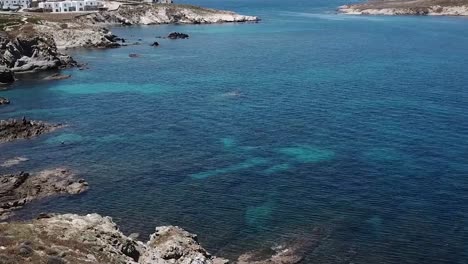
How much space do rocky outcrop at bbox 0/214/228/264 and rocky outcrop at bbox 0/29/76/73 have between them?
99.5m

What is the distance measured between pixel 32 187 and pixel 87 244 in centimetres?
3441

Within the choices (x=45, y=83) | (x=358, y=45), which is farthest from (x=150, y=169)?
(x=358, y=45)

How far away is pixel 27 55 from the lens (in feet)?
473

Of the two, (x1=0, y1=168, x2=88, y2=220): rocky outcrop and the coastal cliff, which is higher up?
the coastal cliff

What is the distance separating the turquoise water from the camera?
5988 cm

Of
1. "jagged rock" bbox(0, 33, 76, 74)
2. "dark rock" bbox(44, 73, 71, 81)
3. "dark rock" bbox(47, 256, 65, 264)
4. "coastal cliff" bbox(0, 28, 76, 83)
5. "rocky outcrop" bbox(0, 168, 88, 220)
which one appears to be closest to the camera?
"dark rock" bbox(47, 256, 65, 264)

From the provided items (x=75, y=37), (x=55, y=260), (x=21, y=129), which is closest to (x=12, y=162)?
(x=21, y=129)

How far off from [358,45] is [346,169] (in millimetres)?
122564

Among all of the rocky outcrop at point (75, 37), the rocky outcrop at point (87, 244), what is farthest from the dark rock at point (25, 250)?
the rocky outcrop at point (75, 37)

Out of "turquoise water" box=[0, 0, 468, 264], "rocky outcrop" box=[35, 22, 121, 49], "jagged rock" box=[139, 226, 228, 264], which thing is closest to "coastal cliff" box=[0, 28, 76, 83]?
"turquoise water" box=[0, 0, 468, 264]

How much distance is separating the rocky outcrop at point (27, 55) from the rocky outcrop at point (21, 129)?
140 ft

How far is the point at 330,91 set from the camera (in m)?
119

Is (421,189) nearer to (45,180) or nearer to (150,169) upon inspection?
(150,169)

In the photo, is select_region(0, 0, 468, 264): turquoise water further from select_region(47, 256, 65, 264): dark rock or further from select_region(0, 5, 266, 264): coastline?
select_region(47, 256, 65, 264): dark rock
